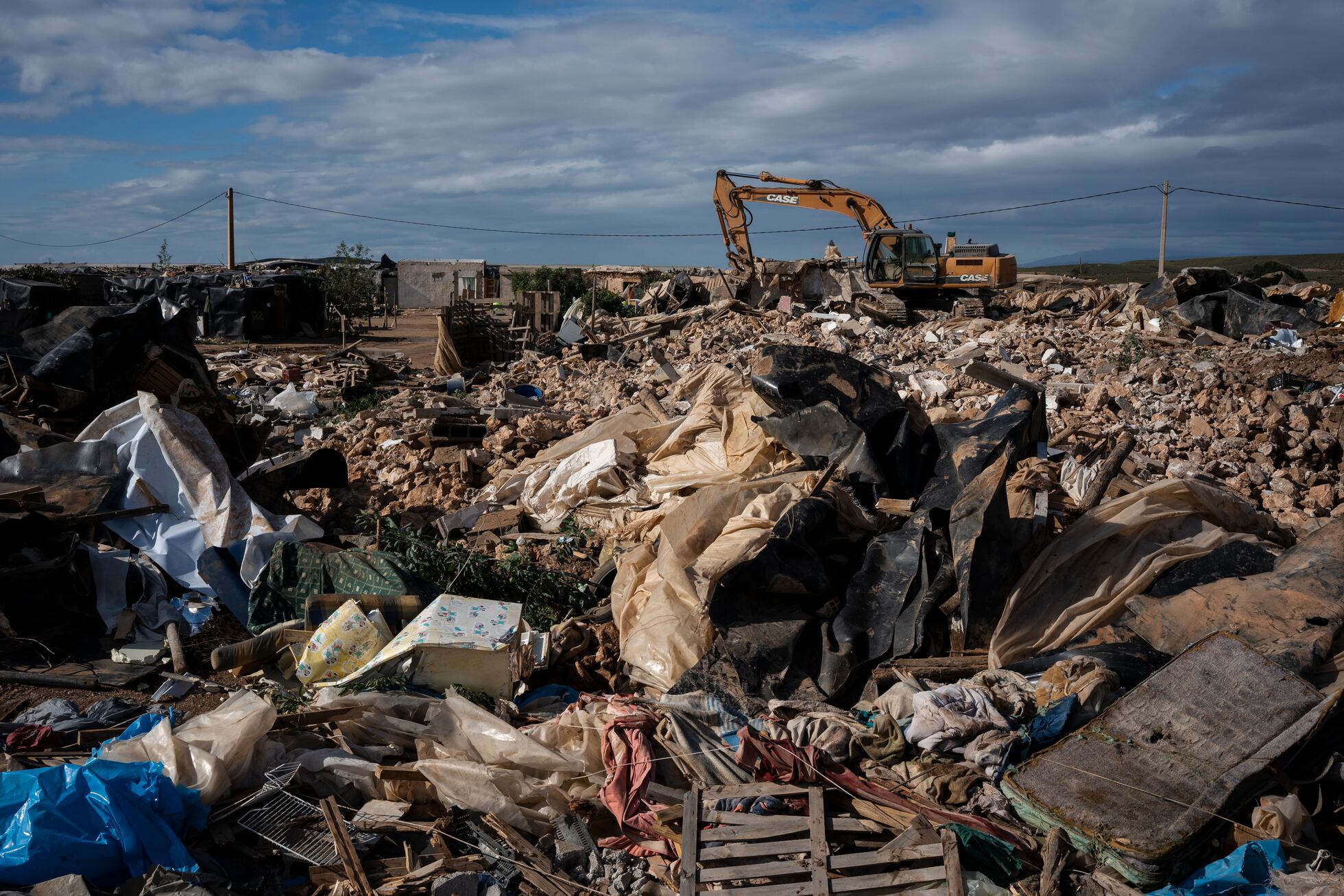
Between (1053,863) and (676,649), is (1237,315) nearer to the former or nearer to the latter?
(676,649)

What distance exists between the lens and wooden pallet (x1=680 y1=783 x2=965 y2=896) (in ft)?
11.3

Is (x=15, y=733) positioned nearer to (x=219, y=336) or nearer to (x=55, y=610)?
(x=55, y=610)

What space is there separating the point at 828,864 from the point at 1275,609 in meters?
2.52

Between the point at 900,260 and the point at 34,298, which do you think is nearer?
the point at 34,298

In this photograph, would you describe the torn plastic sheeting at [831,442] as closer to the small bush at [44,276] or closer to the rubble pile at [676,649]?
the rubble pile at [676,649]

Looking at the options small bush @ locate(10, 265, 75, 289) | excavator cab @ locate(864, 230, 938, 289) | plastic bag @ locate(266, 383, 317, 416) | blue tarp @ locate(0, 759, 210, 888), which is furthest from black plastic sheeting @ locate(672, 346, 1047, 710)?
small bush @ locate(10, 265, 75, 289)

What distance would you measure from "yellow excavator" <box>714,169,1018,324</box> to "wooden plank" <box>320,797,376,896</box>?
15.6m

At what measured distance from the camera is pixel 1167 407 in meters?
9.92

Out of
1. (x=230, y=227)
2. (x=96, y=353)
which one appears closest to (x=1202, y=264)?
(x=230, y=227)

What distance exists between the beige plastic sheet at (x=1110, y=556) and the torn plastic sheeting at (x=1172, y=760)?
2.35ft

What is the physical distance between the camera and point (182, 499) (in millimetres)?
6633

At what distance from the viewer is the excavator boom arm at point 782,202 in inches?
818

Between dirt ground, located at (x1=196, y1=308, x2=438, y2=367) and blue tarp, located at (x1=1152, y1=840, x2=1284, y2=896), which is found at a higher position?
dirt ground, located at (x1=196, y1=308, x2=438, y2=367)

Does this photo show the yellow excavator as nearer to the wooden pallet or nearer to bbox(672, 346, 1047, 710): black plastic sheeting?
bbox(672, 346, 1047, 710): black plastic sheeting
